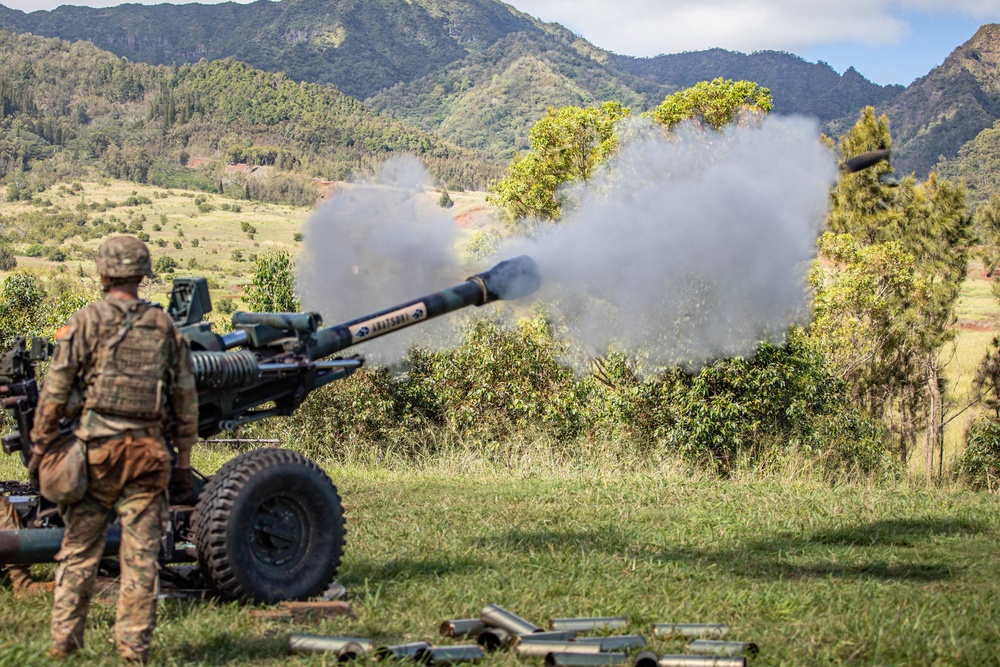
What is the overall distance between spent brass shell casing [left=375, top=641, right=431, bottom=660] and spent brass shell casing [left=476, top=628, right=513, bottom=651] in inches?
16.5

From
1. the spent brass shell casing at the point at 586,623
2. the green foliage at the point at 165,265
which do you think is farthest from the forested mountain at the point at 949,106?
the spent brass shell casing at the point at 586,623

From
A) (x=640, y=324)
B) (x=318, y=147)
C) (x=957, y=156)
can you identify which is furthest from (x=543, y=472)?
(x=957, y=156)

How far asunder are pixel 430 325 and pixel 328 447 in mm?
2527

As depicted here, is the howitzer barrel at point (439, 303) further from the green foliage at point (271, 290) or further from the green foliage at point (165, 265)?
the green foliage at point (165, 265)

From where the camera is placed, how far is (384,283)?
9.56m

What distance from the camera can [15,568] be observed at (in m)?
6.67

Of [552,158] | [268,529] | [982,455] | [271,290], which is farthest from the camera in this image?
[552,158]

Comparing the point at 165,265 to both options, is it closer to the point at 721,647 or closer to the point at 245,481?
the point at 245,481

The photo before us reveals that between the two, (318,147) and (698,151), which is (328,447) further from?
(318,147)

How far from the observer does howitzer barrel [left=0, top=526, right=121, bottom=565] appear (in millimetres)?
6020

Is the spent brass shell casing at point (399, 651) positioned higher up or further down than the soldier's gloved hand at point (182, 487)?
further down

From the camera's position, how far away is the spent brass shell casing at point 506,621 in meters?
5.71

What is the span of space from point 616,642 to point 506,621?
60 centimetres

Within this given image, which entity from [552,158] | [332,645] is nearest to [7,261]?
[552,158]
